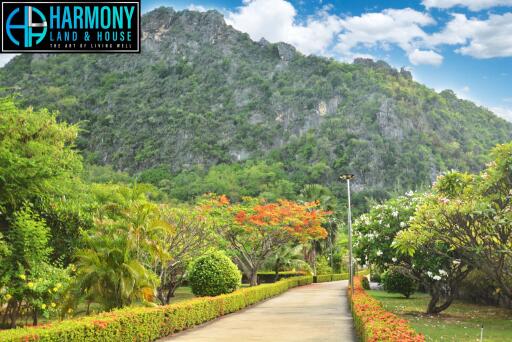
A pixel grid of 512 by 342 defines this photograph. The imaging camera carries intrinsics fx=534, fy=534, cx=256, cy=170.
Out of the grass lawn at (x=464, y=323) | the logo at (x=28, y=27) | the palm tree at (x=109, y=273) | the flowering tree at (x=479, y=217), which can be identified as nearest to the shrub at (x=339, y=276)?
the grass lawn at (x=464, y=323)

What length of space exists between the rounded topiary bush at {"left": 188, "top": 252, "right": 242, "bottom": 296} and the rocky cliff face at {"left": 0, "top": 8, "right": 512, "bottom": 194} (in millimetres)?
72689

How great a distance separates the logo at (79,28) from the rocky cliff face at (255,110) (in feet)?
273

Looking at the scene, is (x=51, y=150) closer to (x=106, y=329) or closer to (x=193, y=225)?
(x=193, y=225)

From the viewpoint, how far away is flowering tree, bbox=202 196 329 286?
103 feet

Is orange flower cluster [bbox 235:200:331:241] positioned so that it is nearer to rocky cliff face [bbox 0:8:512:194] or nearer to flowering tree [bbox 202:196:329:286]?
flowering tree [bbox 202:196:329:286]

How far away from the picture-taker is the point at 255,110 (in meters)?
124

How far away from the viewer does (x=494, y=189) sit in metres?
15.2

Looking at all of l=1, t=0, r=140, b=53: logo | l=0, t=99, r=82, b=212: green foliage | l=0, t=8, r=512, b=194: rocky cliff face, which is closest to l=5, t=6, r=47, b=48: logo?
l=1, t=0, r=140, b=53: logo

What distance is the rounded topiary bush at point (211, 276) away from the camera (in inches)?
849

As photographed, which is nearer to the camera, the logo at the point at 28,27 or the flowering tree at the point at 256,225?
the logo at the point at 28,27

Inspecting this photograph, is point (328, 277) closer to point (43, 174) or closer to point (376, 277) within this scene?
point (376, 277)

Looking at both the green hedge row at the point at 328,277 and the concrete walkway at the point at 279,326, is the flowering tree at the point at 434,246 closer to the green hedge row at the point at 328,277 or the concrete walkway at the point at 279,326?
the concrete walkway at the point at 279,326

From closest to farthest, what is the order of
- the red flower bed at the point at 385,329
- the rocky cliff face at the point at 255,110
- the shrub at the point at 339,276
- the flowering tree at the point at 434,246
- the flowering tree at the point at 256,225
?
the red flower bed at the point at 385,329 → the flowering tree at the point at 434,246 → the flowering tree at the point at 256,225 → the shrub at the point at 339,276 → the rocky cliff face at the point at 255,110

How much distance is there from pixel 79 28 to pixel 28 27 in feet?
4.48
